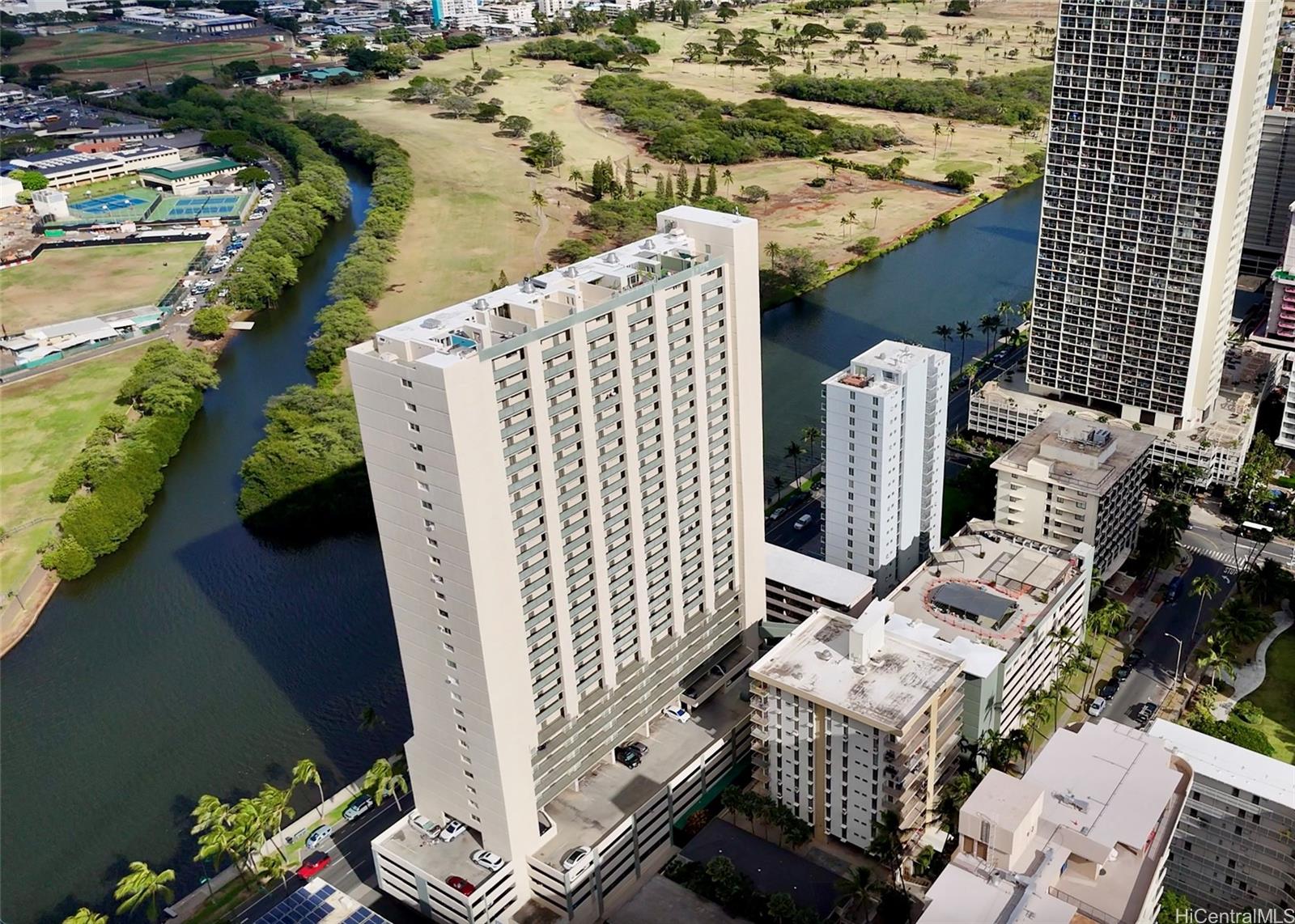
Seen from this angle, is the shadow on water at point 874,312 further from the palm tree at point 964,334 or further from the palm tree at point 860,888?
the palm tree at point 860,888

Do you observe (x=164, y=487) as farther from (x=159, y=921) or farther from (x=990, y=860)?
(x=990, y=860)

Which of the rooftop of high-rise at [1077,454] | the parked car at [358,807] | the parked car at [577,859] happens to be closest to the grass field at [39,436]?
the parked car at [358,807]

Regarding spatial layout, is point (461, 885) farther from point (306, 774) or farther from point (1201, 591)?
point (1201, 591)

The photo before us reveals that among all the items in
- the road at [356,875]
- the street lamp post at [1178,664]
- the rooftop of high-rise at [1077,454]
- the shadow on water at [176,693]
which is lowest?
the shadow on water at [176,693]

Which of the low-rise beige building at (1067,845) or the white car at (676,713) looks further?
the white car at (676,713)

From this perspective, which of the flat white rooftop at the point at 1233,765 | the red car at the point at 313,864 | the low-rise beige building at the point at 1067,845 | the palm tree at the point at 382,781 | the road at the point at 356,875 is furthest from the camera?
the palm tree at the point at 382,781
